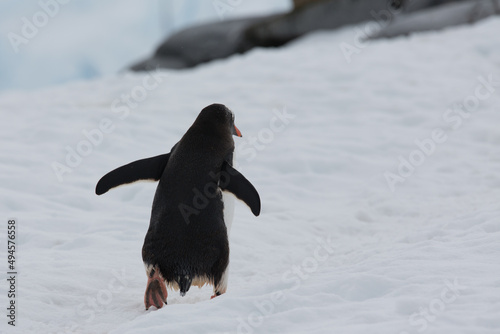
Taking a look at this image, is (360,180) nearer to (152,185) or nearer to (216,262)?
(152,185)

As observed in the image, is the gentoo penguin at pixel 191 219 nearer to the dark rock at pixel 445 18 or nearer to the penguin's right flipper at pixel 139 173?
the penguin's right flipper at pixel 139 173

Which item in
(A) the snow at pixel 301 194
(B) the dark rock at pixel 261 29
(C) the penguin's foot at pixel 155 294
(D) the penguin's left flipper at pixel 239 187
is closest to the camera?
(A) the snow at pixel 301 194

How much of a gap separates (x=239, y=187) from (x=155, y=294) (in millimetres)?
609

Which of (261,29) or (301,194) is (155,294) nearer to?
(301,194)

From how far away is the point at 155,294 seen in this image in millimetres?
2795

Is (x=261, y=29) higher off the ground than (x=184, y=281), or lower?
lower

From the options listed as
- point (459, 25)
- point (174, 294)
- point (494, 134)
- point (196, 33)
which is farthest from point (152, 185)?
point (196, 33)

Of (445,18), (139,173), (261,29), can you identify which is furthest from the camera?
(261,29)

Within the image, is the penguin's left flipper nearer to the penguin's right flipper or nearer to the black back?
the black back

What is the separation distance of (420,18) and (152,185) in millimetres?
7889

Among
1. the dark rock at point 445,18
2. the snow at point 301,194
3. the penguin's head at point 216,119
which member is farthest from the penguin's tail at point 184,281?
the dark rock at point 445,18

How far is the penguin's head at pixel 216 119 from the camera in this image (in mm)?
3067

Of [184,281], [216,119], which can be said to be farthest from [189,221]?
[216,119]

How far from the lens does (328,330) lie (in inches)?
84.0
